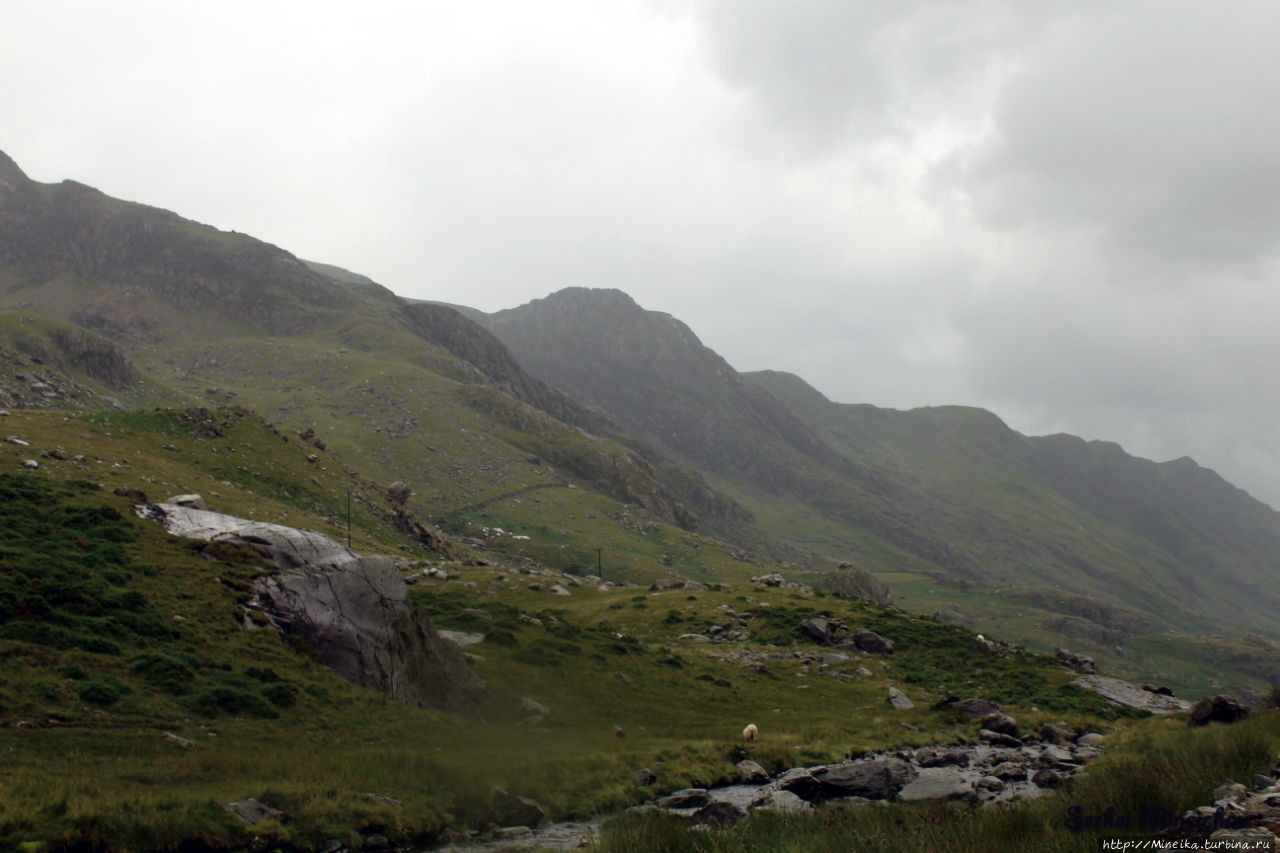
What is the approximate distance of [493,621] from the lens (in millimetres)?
41625

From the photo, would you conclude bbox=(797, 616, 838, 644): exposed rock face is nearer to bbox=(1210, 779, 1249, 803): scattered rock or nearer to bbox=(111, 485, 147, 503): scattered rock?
bbox=(1210, 779, 1249, 803): scattered rock

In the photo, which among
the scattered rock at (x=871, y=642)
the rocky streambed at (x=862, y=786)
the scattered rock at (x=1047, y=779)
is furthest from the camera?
the scattered rock at (x=871, y=642)

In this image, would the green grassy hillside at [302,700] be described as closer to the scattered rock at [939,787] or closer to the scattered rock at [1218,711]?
the scattered rock at [1218,711]

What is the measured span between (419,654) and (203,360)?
17546 cm

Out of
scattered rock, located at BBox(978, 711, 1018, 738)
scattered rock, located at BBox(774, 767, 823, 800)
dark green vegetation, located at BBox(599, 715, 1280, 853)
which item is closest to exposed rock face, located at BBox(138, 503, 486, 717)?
scattered rock, located at BBox(774, 767, 823, 800)

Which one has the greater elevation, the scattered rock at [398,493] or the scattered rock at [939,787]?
the scattered rock at [939,787]

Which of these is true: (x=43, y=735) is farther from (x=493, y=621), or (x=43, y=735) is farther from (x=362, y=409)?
(x=362, y=409)

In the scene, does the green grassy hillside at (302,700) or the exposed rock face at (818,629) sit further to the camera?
the exposed rock face at (818,629)

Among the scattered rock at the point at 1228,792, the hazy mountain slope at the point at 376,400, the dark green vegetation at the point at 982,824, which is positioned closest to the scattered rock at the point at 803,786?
the dark green vegetation at the point at 982,824

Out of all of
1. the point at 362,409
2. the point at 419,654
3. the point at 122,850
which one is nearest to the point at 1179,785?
the point at 122,850

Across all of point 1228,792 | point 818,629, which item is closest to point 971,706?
point 818,629

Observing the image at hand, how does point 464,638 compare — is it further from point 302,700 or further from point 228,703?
point 228,703

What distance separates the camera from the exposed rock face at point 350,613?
26188 mm

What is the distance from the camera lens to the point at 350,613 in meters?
27.4
